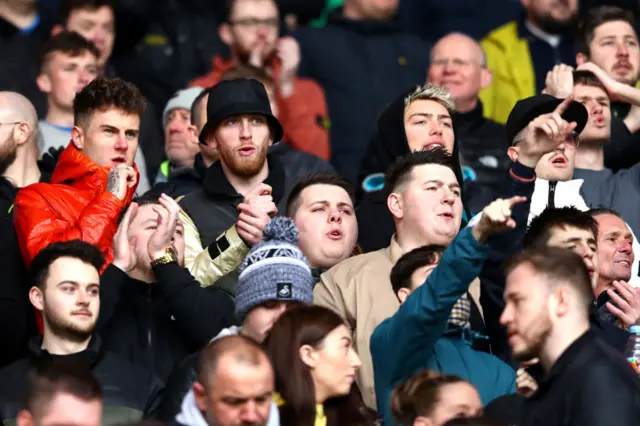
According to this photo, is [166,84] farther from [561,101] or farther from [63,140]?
[561,101]

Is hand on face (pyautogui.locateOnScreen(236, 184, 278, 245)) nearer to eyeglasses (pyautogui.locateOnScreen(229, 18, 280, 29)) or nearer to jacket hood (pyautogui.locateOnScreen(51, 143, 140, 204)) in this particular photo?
jacket hood (pyautogui.locateOnScreen(51, 143, 140, 204))

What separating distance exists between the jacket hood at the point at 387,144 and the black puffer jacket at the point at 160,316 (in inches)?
83.9

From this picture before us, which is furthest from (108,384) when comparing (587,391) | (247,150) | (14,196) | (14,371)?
(587,391)

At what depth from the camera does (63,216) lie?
9.05 m

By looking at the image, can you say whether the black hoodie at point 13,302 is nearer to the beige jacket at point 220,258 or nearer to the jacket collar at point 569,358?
the beige jacket at point 220,258

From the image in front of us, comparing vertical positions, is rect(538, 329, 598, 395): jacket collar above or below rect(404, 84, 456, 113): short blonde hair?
below

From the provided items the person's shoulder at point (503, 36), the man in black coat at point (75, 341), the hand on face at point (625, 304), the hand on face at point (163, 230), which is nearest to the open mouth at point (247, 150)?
the hand on face at point (163, 230)

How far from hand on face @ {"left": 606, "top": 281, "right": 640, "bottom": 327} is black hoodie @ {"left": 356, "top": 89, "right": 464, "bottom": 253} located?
3.92 ft

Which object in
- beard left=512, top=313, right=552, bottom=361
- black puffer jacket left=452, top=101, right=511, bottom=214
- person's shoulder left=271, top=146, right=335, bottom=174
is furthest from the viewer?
black puffer jacket left=452, top=101, right=511, bottom=214

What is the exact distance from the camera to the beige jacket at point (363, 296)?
8.53 meters

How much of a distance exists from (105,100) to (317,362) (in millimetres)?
2765

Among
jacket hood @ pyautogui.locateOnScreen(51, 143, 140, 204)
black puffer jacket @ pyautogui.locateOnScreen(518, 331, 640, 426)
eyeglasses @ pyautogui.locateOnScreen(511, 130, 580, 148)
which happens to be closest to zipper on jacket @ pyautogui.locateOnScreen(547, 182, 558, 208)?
eyeglasses @ pyautogui.locateOnScreen(511, 130, 580, 148)

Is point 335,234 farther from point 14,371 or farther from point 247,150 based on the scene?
point 14,371

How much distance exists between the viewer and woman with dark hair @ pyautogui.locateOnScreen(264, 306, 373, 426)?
7340 mm
